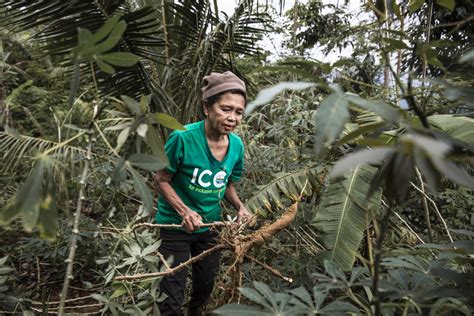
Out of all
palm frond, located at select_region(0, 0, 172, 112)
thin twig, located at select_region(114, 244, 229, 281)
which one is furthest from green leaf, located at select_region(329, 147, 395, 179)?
palm frond, located at select_region(0, 0, 172, 112)

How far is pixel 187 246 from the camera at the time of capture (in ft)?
6.61

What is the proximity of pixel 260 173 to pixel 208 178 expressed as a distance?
1.34 m

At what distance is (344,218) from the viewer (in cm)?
197

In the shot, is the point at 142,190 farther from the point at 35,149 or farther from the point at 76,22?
the point at 76,22

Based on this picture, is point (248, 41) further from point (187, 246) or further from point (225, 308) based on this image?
point (225, 308)

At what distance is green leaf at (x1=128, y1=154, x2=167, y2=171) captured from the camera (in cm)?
82

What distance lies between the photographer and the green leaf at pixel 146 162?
82 centimetres

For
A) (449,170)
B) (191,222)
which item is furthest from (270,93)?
(191,222)

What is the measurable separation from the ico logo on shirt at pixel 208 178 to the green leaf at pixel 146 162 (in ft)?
3.31

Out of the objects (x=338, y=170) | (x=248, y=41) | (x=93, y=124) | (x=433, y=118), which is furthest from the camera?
(x=248, y=41)

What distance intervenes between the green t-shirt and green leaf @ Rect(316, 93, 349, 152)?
4.38 feet

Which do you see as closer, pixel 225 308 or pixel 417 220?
pixel 225 308

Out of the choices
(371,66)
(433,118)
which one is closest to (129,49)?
(433,118)

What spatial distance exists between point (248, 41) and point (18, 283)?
2553mm
